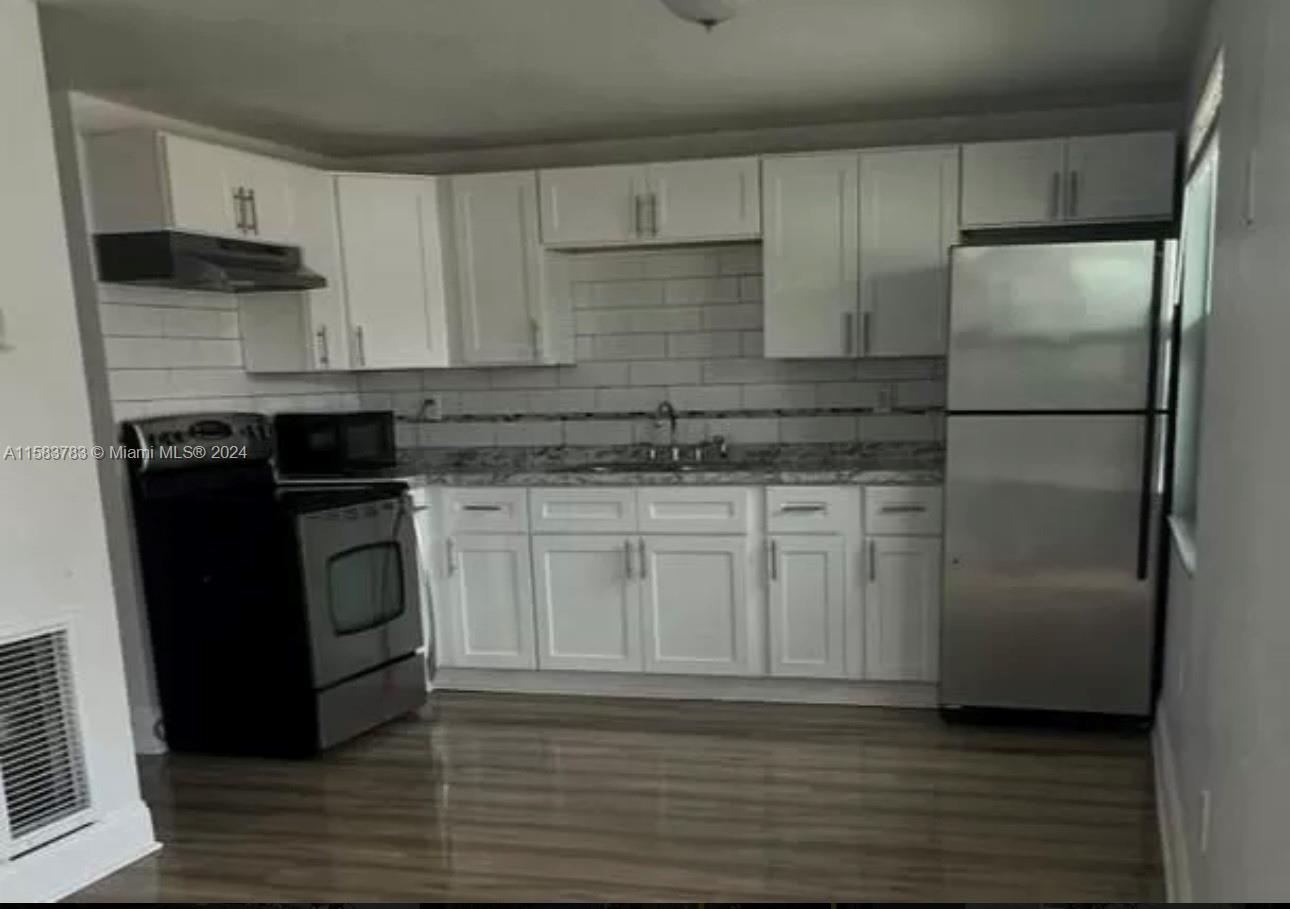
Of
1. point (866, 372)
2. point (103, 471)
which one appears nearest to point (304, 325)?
point (103, 471)

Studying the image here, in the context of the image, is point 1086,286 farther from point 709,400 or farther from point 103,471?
point 103,471

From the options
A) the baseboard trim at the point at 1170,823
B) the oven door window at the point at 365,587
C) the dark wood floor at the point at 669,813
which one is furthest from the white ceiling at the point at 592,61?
the dark wood floor at the point at 669,813

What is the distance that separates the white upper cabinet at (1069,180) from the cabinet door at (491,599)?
2203mm

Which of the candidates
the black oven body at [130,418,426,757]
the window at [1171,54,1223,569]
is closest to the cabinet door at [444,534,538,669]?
the black oven body at [130,418,426,757]

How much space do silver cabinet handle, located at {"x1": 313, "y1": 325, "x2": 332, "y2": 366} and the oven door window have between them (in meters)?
0.89

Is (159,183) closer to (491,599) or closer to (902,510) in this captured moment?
(491,599)

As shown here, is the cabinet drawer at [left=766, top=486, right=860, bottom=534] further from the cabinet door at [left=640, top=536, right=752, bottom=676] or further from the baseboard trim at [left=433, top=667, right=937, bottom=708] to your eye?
the baseboard trim at [left=433, top=667, right=937, bottom=708]

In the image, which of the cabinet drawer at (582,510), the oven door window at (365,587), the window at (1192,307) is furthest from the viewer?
the cabinet drawer at (582,510)

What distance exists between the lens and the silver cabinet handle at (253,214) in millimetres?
3721

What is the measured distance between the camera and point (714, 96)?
3.54 metres

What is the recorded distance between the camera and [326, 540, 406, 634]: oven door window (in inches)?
139

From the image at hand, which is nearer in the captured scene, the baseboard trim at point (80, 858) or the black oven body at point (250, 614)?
the baseboard trim at point (80, 858)

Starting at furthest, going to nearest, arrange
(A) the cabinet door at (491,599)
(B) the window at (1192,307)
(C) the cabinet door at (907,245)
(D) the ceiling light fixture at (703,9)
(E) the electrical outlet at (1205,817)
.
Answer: (A) the cabinet door at (491,599), (C) the cabinet door at (907,245), (B) the window at (1192,307), (D) the ceiling light fixture at (703,9), (E) the electrical outlet at (1205,817)

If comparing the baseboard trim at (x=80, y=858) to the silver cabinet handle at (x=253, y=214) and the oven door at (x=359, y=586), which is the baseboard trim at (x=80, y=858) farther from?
the silver cabinet handle at (x=253, y=214)
